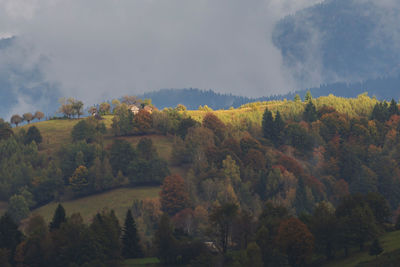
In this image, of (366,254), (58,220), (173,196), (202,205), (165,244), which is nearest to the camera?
(366,254)

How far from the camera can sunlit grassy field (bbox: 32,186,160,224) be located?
164 m

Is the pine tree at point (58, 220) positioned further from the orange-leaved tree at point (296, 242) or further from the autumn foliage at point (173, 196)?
the autumn foliage at point (173, 196)

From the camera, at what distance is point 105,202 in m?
171

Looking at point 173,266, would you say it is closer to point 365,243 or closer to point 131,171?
point 365,243

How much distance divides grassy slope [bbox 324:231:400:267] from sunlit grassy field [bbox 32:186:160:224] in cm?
7590

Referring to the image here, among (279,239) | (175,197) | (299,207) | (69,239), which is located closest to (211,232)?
(279,239)

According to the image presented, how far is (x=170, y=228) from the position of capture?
370 ft

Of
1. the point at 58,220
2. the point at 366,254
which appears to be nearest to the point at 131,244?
the point at 58,220

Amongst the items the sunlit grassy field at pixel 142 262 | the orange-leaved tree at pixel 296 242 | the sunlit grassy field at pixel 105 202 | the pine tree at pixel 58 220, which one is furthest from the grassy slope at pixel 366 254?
the sunlit grassy field at pixel 105 202

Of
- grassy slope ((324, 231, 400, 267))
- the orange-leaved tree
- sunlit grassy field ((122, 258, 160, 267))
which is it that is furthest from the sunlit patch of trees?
sunlit grassy field ((122, 258, 160, 267))

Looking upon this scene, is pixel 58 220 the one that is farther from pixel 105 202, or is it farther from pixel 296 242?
pixel 105 202

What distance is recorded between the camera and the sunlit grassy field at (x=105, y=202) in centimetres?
16425

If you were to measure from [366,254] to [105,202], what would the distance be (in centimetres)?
9259

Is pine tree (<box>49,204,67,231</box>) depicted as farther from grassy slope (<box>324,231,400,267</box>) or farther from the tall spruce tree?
→ grassy slope (<box>324,231,400,267</box>)
